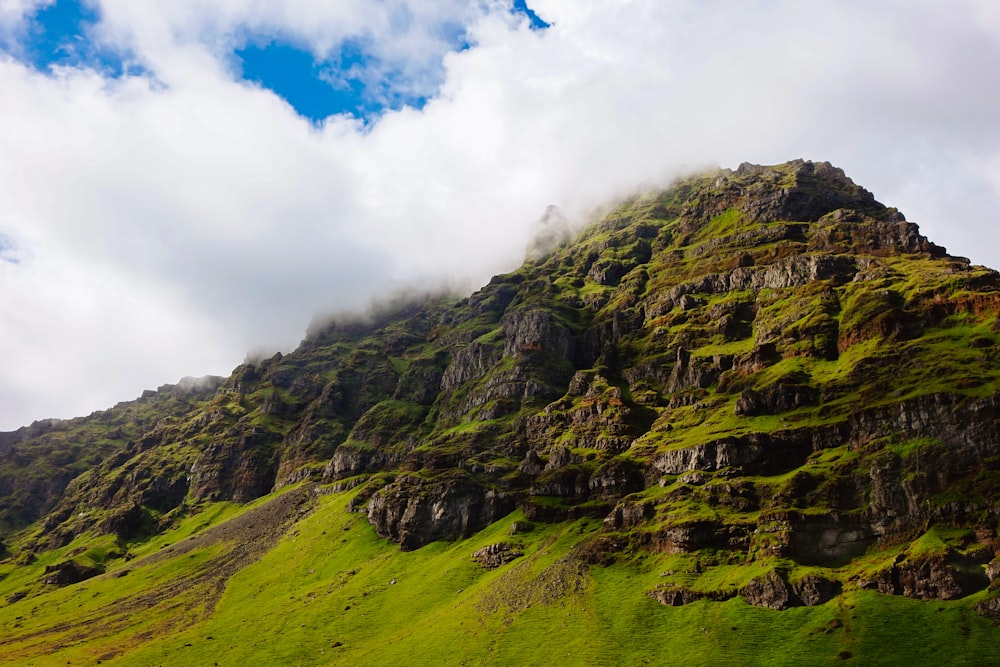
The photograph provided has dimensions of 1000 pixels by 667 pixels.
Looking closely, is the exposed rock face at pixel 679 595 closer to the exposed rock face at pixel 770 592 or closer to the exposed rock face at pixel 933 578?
the exposed rock face at pixel 770 592

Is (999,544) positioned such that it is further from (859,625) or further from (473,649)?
(473,649)

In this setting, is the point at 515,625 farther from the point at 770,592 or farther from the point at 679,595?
the point at 770,592

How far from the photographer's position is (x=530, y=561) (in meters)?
157

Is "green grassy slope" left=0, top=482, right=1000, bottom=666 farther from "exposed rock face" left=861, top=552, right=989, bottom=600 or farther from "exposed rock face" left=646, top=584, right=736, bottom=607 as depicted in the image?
"exposed rock face" left=861, top=552, right=989, bottom=600

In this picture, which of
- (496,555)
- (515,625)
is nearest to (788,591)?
(515,625)

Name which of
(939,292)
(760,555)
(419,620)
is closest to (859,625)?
(760,555)

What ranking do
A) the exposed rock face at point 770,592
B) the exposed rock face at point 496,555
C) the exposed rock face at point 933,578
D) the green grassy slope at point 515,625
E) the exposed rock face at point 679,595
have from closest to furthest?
the green grassy slope at point 515,625
the exposed rock face at point 933,578
the exposed rock face at point 770,592
the exposed rock face at point 679,595
the exposed rock face at point 496,555

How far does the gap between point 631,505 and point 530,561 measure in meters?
28.6

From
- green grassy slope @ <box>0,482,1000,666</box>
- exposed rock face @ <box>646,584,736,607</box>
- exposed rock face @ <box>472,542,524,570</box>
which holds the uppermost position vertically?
exposed rock face @ <box>472,542,524,570</box>

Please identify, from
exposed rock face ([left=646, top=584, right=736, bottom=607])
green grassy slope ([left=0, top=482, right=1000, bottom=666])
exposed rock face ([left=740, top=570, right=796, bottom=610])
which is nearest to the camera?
green grassy slope ([left=0, top=482, right=1000, bottom=666])

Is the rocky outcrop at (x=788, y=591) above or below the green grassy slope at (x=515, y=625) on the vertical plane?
above

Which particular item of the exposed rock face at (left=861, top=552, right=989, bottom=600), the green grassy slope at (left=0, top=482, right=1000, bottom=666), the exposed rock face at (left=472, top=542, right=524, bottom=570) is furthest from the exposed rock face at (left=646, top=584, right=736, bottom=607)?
the exposed rock face at (left=472, top=542, right=524, bottom=570)

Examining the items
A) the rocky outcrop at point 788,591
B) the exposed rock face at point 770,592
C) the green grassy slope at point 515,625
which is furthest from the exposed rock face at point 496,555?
the rocky outcrop at point 788,591

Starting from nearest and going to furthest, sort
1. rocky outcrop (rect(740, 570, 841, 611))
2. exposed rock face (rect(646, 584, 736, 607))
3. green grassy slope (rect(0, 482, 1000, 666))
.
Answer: green grassy slope (rect(0, 482, 1000, 666))
rocky outcrop (rect(740, 570, 841, 611))
exposed rock face (rect(646, 584, 736, 607))
